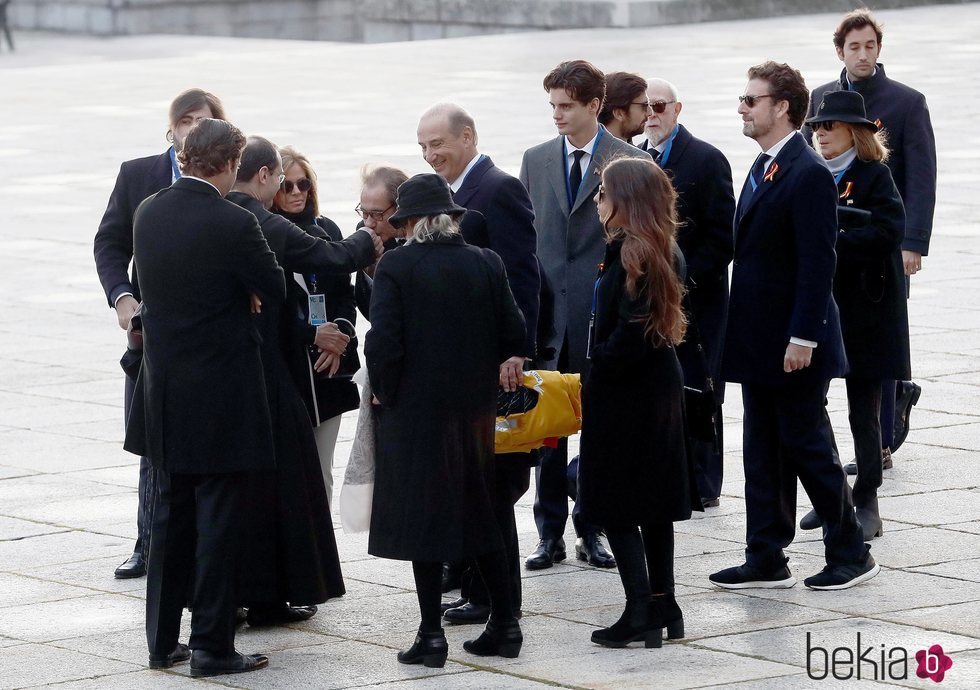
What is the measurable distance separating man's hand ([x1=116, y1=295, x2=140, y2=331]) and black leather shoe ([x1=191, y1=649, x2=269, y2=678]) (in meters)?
1.63

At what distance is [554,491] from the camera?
713cm

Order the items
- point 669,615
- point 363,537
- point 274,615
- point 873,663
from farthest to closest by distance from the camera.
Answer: point 363,537
point 274,615
point 669,615
point 873,663

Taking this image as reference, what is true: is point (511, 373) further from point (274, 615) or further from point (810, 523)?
point (810, 523)

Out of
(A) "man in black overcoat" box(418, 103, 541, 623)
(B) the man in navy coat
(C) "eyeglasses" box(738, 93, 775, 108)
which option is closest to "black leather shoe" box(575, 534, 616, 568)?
(B) the man in navy coat

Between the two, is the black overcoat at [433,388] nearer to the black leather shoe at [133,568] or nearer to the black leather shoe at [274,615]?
the black leather shoe at [274,615]

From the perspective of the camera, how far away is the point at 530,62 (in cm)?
2822

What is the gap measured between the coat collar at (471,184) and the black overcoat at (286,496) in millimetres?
464

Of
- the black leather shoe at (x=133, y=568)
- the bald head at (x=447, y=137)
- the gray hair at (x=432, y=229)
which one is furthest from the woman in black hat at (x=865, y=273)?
the black leather shoe at (x=133, y=568)

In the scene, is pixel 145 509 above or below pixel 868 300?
below

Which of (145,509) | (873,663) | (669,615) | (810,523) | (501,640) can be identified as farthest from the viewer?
(810,523)

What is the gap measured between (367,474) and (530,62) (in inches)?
901

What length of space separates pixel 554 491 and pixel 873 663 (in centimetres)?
190

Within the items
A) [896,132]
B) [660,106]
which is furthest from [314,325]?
[896,132]

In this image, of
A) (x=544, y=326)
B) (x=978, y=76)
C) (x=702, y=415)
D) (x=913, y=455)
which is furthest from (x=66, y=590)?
(x=978, y=76)
